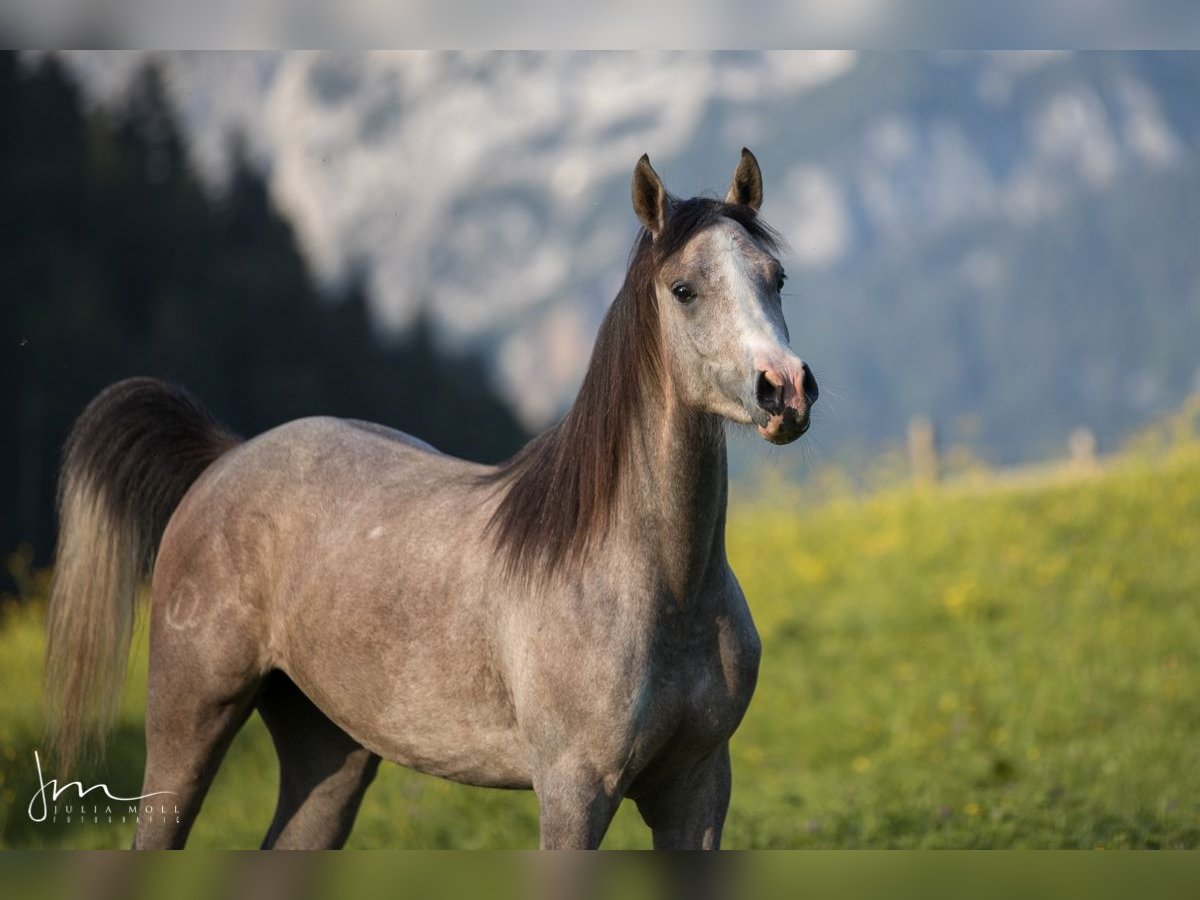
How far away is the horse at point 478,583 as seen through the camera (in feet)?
10.3

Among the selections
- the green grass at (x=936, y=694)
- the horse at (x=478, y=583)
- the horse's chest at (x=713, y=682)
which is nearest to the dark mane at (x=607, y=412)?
the horse at (x=478, y=583)

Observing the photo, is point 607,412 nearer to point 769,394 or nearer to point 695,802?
point 769,394

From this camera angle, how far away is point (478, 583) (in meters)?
3.46

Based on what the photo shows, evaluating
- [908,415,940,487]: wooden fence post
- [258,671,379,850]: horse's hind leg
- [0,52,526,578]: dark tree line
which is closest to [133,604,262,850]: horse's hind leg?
[258,671,379,850]: horse's hind leg

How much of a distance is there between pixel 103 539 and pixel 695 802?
2.22 metres

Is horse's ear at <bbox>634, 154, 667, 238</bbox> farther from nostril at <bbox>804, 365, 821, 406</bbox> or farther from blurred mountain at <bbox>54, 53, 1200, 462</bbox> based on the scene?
nostril at <bbox>804, 365, 821, 406</bbox>

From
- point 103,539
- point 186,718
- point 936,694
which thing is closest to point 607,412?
point 186,718

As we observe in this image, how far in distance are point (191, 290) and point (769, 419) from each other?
12.1 m

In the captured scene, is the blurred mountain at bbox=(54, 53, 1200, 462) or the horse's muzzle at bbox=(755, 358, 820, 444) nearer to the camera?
the horse's muzzle at bbox=(755, 358, 820, 444)

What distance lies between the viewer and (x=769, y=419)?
→ 2.89 meters

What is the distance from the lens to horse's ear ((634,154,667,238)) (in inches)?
127

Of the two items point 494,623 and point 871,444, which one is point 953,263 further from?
point 494,623

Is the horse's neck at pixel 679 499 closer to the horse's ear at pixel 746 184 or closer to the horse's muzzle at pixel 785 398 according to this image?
the horse's muzzle at pixel 785 398

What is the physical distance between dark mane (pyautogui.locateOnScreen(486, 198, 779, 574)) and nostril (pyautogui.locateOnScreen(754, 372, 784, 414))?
16.3 inches
